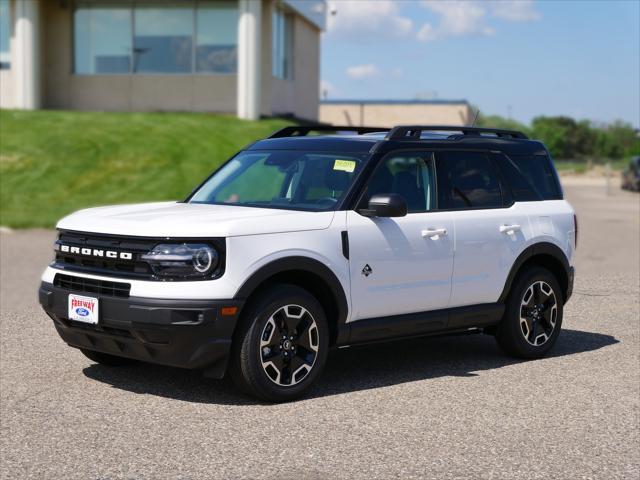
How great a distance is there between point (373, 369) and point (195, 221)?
2.20 metres

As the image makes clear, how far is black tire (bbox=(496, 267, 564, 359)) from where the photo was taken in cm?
875

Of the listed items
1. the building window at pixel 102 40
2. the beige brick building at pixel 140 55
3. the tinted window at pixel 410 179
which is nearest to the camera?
the tinted window at pixel 410 179

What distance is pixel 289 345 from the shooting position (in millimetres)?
7160

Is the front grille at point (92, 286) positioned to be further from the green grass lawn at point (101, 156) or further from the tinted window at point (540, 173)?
the green grass lawn at point (101, 156)

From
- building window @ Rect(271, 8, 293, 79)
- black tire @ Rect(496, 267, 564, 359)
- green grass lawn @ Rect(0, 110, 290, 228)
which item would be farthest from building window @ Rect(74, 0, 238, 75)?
black tire @ Rect(496, 267, 564, 359)

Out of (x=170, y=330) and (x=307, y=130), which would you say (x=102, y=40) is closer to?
(x=307, y=130)

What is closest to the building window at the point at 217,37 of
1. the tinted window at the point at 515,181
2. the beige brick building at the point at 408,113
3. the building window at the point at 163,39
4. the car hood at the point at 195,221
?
the building window at the point at 163,39

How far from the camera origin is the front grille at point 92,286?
689cm

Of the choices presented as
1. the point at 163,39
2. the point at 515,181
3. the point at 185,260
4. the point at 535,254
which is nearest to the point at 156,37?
the point at 163,39

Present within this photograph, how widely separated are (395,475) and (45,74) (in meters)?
34.1

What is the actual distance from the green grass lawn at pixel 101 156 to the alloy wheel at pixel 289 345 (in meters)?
15.5

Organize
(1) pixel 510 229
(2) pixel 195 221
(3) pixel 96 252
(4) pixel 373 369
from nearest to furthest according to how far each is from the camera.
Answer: (2) pixel 195 221 < (3) pixel 96 252 < (4) pixel 373 369 < (1) pixel 510 229

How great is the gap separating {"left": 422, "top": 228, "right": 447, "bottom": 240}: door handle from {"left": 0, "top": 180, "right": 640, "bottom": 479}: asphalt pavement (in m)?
1.06

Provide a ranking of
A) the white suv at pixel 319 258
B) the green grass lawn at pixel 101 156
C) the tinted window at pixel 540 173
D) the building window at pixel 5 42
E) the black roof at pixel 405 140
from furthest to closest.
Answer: the building window at pixel 5 42, the green grass lawn at pixel 101 156, the tinted window at pixel 540 173, the black roof at pixel 405 140, the white suv at pixel 319 258
